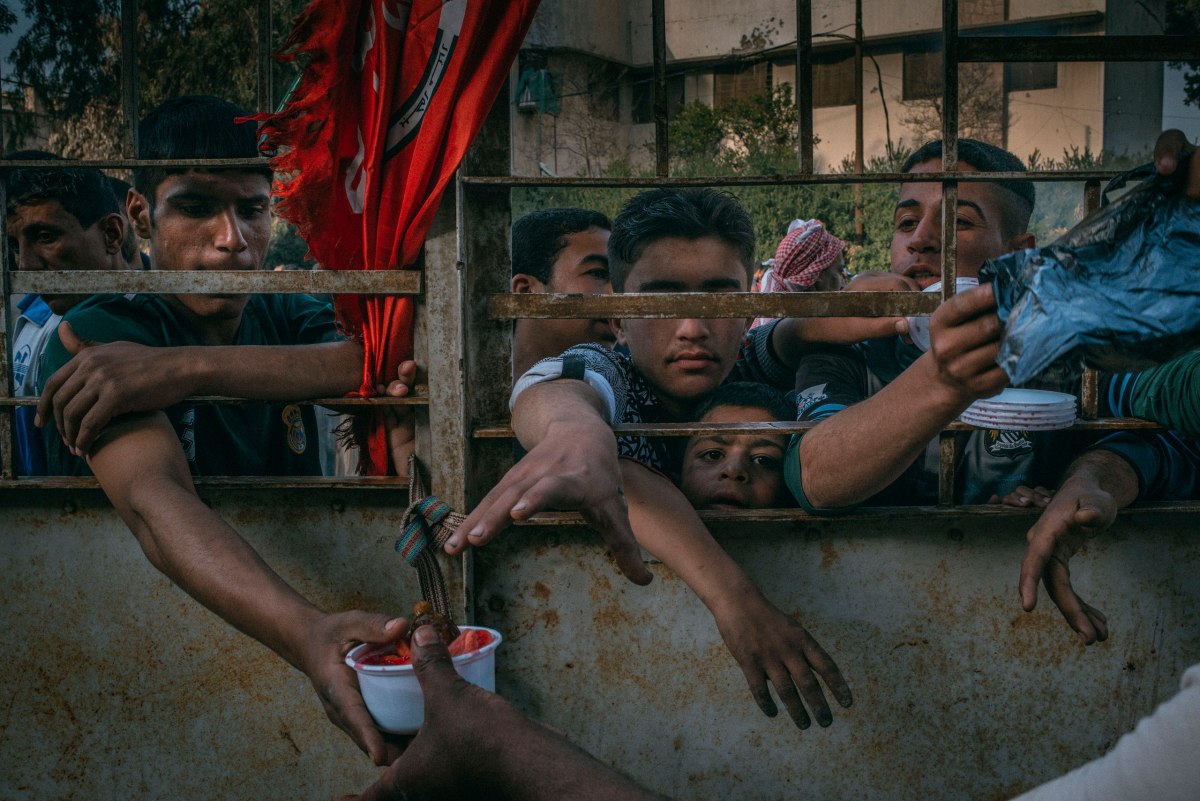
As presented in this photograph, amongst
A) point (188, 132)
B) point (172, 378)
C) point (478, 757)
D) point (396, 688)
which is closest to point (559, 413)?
point (396, 688)

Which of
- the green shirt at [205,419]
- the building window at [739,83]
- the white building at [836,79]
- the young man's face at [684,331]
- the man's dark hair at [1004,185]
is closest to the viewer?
the green shirt at [205,419]

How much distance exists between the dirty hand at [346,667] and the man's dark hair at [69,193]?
2.22 meters

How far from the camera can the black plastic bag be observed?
4.08 feet

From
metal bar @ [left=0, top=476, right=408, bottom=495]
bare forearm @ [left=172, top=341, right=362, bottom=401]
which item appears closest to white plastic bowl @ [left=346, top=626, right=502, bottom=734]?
metal bar @ [left=0, top=476, right=408, bottom=495]

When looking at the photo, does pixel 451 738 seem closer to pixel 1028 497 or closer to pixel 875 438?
pixel 875 438

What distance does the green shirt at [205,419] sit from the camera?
2.21 meters

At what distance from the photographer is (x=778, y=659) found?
1.78 m

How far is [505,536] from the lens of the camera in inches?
81.2

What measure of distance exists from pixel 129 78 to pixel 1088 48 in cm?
202

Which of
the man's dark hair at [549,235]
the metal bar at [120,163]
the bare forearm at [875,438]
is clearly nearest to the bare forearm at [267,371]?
the metal bar at [120,163]

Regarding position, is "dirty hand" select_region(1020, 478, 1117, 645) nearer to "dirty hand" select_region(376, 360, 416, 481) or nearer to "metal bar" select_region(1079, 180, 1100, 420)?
"metal bar" select_region(1079, 180, 1100, 420)

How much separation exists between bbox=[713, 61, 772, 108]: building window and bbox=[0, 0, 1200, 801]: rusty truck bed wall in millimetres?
13507

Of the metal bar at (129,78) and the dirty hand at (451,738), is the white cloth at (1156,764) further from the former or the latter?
the metal bar at (129,78)

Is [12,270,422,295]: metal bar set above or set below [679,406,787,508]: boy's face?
above
